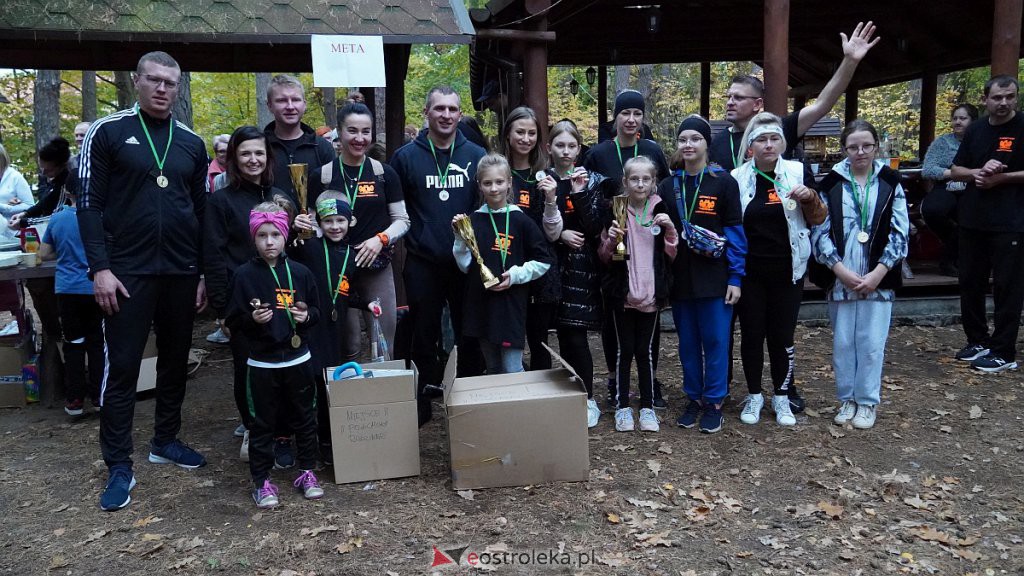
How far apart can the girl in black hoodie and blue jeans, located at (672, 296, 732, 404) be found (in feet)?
7.73

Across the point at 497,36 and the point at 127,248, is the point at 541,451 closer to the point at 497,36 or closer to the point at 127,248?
the point at 127,248

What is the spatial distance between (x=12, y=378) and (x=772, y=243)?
5.85 meters

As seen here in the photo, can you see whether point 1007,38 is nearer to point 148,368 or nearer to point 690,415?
point 690,415

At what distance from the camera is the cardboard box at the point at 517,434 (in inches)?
158

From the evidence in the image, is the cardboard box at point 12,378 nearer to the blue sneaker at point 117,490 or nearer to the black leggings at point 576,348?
the blue sneaker at point 117,490

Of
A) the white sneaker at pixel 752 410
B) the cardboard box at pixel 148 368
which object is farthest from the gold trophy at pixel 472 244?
the cardboard box at pixel 148 368

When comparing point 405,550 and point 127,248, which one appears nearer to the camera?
point 405,550

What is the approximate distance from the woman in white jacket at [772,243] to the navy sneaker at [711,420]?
0.76 feet

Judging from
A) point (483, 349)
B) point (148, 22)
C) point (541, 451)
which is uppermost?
point (148, 22)

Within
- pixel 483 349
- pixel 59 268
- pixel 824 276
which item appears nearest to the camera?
pixel 483 349

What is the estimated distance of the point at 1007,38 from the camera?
7.52 meters

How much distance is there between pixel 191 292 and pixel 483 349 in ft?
5.64

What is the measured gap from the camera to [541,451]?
4.13m

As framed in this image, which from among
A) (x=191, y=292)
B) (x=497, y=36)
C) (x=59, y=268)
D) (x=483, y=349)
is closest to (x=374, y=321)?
(x=483, y=349)
